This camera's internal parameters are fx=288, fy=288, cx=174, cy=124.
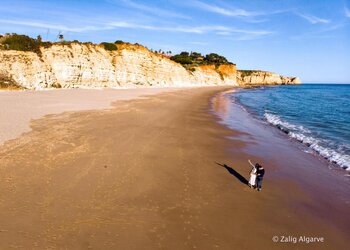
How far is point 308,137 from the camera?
862 inches

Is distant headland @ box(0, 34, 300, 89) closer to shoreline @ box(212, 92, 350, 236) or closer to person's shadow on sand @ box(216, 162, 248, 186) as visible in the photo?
shoreline @ box(212, 92, 350, 236)

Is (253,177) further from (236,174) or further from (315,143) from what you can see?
(315,143)

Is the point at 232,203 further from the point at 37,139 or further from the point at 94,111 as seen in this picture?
the point at 94,111

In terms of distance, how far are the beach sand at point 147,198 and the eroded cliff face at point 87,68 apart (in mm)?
37463

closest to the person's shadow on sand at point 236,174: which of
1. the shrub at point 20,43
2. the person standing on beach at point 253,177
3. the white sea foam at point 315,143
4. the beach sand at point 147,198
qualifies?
the beach sand at point 147,198

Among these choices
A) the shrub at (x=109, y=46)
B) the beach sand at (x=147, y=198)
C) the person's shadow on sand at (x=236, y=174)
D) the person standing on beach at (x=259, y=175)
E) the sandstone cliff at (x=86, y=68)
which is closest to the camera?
the beach sand at (x=147, y=198)

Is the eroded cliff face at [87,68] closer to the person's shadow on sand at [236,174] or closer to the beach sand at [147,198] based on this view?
the beach sand at [147,198]

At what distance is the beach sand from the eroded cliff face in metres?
37.5

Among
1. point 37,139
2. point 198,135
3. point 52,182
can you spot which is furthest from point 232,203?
point 37,139

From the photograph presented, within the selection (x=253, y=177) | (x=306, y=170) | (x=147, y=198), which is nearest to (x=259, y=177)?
(x=253, y=177)

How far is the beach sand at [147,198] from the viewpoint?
7312 mm

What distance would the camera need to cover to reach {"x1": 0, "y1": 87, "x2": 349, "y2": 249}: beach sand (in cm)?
731

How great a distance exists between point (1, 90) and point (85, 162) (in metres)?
36.5

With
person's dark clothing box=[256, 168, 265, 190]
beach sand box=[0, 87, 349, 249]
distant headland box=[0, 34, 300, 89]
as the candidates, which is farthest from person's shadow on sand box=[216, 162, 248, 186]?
distant headland box=[0, 34, 300, 89]
